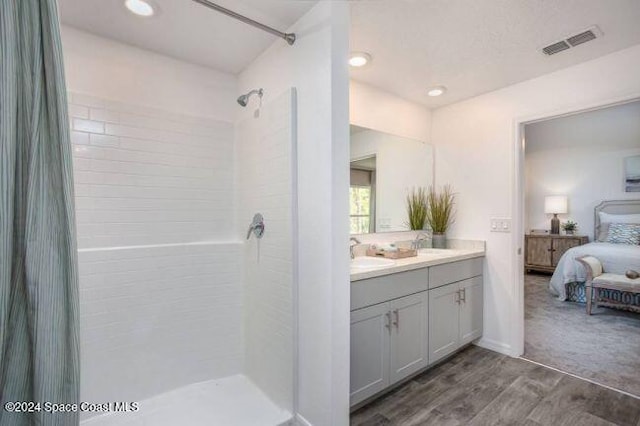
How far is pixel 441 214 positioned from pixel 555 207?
3.97m

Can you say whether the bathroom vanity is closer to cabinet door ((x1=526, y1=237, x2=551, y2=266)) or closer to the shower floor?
the shower floor

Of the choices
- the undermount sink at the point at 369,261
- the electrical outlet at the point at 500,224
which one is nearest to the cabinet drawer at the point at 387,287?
the undermount sink at the point at 369,261

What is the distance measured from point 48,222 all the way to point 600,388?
3212 millimetres

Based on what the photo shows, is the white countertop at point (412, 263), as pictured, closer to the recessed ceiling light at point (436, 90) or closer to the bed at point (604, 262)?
the recessed ceiling light at point (436, 90)

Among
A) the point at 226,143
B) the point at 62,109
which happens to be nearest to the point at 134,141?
the point at 226,143

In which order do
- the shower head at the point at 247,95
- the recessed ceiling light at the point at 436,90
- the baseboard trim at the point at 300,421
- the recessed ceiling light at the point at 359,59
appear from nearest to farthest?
the baseboard trim at the point at 300,421 < the shower head at the point at 247,95 < the recessed ceiling light at the point at 359,59 < the recessed ceiling light at the point at 436,90

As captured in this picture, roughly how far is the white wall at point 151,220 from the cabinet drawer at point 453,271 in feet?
4.77

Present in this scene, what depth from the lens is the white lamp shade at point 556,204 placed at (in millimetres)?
5492

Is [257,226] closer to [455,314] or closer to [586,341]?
[455,314]

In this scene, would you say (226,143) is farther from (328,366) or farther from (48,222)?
(328,366)

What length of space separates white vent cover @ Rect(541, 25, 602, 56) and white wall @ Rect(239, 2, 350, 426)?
4.93 feet

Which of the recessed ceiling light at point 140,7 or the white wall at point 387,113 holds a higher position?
the recessed ceiling light at point 140,7

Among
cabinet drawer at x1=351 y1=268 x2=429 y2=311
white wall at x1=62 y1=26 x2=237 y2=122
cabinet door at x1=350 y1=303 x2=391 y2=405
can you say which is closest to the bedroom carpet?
cabinet drawer at x1=351 y1=268 x2=429 y2=311

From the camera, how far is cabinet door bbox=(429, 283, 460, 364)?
89.4 inches
